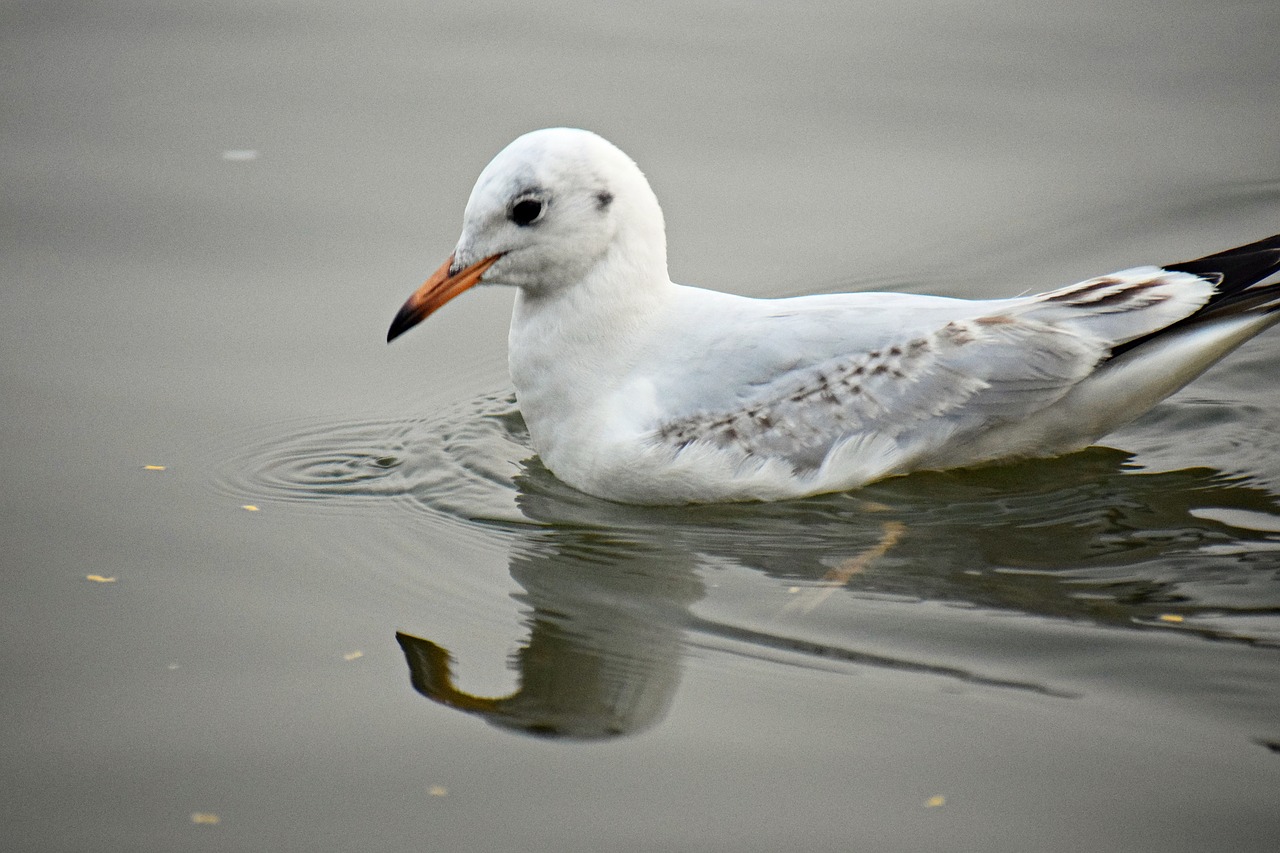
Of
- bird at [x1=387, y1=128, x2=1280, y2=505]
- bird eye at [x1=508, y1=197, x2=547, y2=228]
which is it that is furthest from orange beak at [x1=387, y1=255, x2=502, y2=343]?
bird eye at [x1=508, y1=197, x2=547, y2=228]

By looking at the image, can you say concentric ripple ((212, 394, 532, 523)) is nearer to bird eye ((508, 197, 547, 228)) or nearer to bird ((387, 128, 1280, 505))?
bird ((387, 128, 1280, 505))

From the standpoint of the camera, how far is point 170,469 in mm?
6656

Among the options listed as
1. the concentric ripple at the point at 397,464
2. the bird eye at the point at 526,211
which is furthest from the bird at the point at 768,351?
the concentric ripple at the point at 397,464

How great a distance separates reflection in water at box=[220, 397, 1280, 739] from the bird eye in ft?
3.60

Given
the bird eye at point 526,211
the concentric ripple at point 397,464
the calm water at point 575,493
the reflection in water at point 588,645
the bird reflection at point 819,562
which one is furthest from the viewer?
the concentric ripple at point 397,464

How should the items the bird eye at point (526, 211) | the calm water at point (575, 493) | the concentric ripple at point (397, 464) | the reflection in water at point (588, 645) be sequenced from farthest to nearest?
the concentric ripple at point (397, 464)
the bird eye at point (526, 211)
the reflection in water at point (588, 645)
the calm water at point (575, 493)

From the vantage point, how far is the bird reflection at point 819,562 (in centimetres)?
517

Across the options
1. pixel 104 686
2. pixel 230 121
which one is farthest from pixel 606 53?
pixel 104 686

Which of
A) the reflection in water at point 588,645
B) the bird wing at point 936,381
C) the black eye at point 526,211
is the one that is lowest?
the reflection in water at point 588,645

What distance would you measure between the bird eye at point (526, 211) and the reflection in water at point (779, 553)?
110cm

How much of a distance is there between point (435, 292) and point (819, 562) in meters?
1.77

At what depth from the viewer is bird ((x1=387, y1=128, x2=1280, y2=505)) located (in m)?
6.18

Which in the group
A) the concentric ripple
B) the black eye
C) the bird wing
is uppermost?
the black eye

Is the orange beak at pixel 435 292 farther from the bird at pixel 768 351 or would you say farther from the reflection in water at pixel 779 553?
the reflection in water at pixel 779 553
